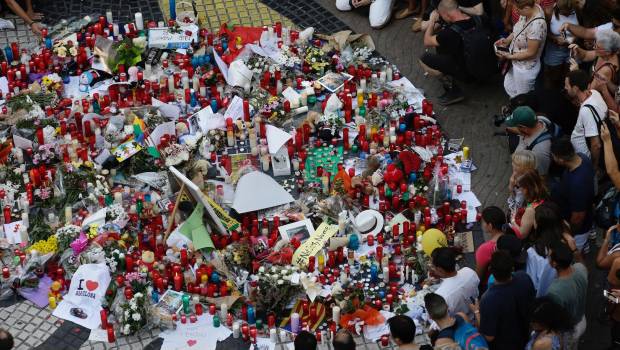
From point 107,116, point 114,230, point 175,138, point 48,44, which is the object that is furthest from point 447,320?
point 48,44

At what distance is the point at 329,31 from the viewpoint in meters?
14.6

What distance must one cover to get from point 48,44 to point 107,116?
1987mm

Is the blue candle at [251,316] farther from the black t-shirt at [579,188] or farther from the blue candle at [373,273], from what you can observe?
the black t-shirt at [579,188]

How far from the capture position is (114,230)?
1116 cm

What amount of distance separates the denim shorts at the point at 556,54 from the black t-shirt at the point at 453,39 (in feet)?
4.14

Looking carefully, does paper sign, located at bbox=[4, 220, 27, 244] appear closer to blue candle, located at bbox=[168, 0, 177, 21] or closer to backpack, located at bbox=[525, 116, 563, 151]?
blue candle, located at bbox=[168, 0, 177, 21]

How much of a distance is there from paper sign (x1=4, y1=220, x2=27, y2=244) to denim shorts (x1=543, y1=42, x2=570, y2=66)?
6457mm

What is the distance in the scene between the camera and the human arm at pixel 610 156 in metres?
9.84

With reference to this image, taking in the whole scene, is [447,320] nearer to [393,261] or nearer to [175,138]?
[393,261]

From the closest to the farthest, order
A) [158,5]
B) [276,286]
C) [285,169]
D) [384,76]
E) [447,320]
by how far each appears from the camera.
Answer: [447,320]
[276,286]
[285,169]
[384,76]
[158,5]

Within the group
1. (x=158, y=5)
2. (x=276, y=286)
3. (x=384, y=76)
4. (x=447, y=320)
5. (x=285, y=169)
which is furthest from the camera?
(x=158, y=5)

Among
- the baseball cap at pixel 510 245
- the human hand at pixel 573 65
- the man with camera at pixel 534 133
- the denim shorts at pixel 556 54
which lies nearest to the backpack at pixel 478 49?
the denim shorts at pixel 556 54

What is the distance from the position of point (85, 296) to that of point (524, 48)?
229 inches

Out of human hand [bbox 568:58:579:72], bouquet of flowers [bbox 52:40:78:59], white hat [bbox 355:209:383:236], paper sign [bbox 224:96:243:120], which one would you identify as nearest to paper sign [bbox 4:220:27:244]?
paper sign [bbox 224:96:243:120]
